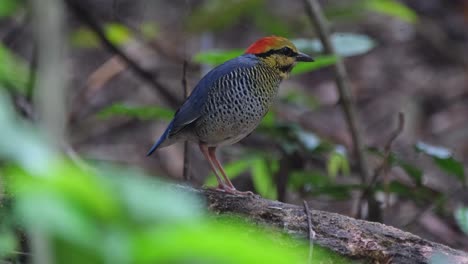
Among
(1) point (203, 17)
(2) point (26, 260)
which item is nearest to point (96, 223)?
(2) point (26, 260)

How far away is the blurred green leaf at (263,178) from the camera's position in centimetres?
581

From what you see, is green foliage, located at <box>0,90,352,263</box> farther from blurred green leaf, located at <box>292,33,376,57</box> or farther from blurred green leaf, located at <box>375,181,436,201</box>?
blurred green leaf, located at <box>292,33,376,57</box>

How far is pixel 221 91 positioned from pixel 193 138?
15.9 inches

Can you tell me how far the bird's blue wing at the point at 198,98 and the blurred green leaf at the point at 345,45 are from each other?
3.35 feet

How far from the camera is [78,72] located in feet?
32.7

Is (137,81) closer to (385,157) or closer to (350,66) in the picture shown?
(350,66)

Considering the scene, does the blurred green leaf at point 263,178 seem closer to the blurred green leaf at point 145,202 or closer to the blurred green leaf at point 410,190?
the blurred green leaf at point 410,190

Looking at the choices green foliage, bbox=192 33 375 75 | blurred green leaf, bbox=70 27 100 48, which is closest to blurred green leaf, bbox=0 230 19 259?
green foliage, bbox=192 33 375 75

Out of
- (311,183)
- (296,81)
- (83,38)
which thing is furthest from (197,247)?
(296,81)

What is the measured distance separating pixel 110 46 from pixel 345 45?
196cm

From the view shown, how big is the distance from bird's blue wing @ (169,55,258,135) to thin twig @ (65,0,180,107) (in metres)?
1.88

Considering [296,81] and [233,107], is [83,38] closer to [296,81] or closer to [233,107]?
[296,81]

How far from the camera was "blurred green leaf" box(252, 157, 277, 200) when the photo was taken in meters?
5.81

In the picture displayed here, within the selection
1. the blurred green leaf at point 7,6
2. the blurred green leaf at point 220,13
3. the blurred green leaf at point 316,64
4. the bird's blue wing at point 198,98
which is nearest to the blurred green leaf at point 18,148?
the blurred green leaf at point 7,6
